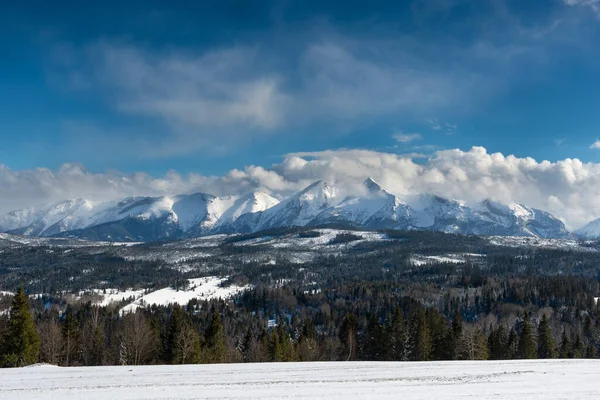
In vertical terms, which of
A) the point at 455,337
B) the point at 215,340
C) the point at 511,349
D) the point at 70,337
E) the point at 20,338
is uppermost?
the point at 20,338

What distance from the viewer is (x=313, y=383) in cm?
3234

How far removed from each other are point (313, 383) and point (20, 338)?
40784 mm

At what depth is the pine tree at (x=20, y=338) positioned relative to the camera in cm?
5472

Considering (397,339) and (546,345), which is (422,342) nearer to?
(397,339)

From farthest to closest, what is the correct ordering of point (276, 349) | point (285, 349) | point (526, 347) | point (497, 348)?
1. point (497, 348)
2. point (526, 347)
3. point (285, 349)
4. point (276, 349)

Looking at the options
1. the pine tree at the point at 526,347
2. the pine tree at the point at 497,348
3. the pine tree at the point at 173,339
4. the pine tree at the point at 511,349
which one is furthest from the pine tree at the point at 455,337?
the pine tree at the point at 173,339

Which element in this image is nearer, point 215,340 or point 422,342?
point 215,340

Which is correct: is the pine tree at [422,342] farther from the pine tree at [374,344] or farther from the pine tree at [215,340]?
the pine tree at [215,340]

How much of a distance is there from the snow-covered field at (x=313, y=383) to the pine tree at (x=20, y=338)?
13954 millimetres

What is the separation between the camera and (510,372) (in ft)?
126

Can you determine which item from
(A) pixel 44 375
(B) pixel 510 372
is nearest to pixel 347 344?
(B) pixel 510 372

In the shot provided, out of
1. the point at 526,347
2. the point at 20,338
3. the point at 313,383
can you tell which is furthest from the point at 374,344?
the point at 313,383

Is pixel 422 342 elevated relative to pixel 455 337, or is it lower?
lower

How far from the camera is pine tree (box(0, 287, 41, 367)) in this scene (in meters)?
54.7
